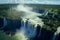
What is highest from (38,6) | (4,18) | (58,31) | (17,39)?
(38,6)

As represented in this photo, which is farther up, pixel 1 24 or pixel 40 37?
pixel 1 24

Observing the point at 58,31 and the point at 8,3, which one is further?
the point at 8,3

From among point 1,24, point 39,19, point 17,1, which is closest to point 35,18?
point 39,19

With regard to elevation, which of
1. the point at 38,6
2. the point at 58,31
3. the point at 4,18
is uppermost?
the point at 38,6

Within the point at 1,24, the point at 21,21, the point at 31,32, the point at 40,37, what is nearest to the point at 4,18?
the point at 1,24

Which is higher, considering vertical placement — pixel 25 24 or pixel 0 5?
pixel 0 5

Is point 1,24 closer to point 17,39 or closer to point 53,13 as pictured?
point 17,39

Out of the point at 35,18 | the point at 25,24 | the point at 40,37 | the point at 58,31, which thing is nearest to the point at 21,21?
the point at 25,24

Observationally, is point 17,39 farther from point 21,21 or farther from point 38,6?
point 38,6

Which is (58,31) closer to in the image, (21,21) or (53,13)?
(53,13)
